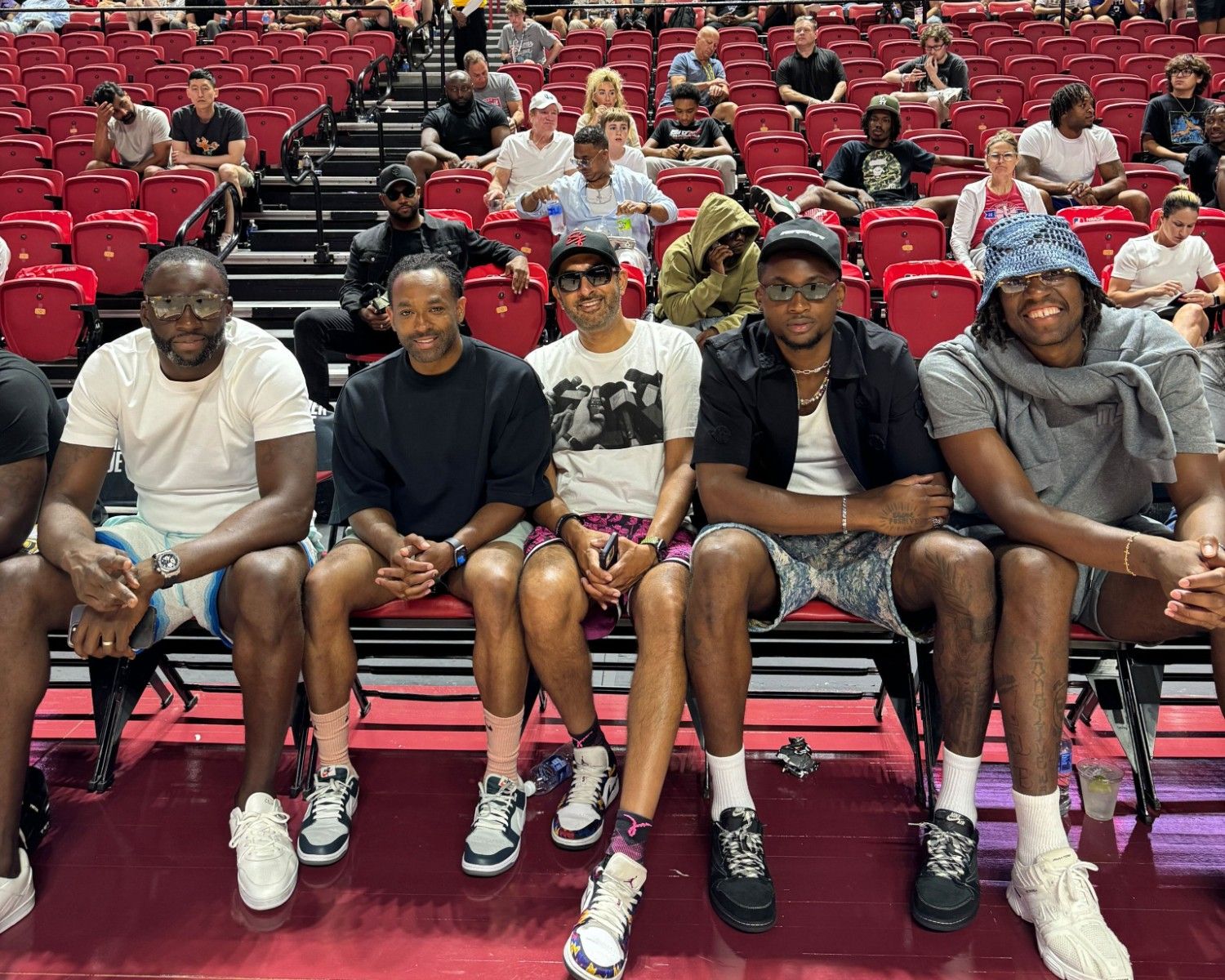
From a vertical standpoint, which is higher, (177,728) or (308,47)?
(308,47)

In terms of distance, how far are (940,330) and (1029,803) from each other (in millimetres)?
3157

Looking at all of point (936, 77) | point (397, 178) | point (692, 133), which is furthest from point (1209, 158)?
point (397, 178)

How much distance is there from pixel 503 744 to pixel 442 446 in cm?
76

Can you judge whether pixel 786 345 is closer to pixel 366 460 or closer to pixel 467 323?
pixel 366 460

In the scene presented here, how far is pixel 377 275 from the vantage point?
16.9ft

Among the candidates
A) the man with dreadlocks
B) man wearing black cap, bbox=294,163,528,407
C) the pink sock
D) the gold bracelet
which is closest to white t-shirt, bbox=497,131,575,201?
man wearing black cap, bbox=294,163,528,407

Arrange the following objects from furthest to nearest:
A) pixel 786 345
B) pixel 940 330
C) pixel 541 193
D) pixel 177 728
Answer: pixel 541 193 < pixel 940 330 < pixel 177 728 < pixel 786 345

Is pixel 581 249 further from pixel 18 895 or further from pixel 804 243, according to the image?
pixel 18 895

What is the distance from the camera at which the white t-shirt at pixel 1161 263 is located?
5285mm

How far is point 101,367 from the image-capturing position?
2793 millimetres

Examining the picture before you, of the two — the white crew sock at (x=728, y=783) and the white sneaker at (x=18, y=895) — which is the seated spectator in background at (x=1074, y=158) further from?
the white sneaker at (x=18, y=895)

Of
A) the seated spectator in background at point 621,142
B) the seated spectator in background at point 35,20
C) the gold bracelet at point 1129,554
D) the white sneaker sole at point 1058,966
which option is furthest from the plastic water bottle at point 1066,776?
the seated spectator in background at point 35,20

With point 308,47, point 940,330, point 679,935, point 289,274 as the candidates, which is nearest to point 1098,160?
point 940,330

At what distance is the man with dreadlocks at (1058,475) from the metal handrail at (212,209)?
4.78 meters
